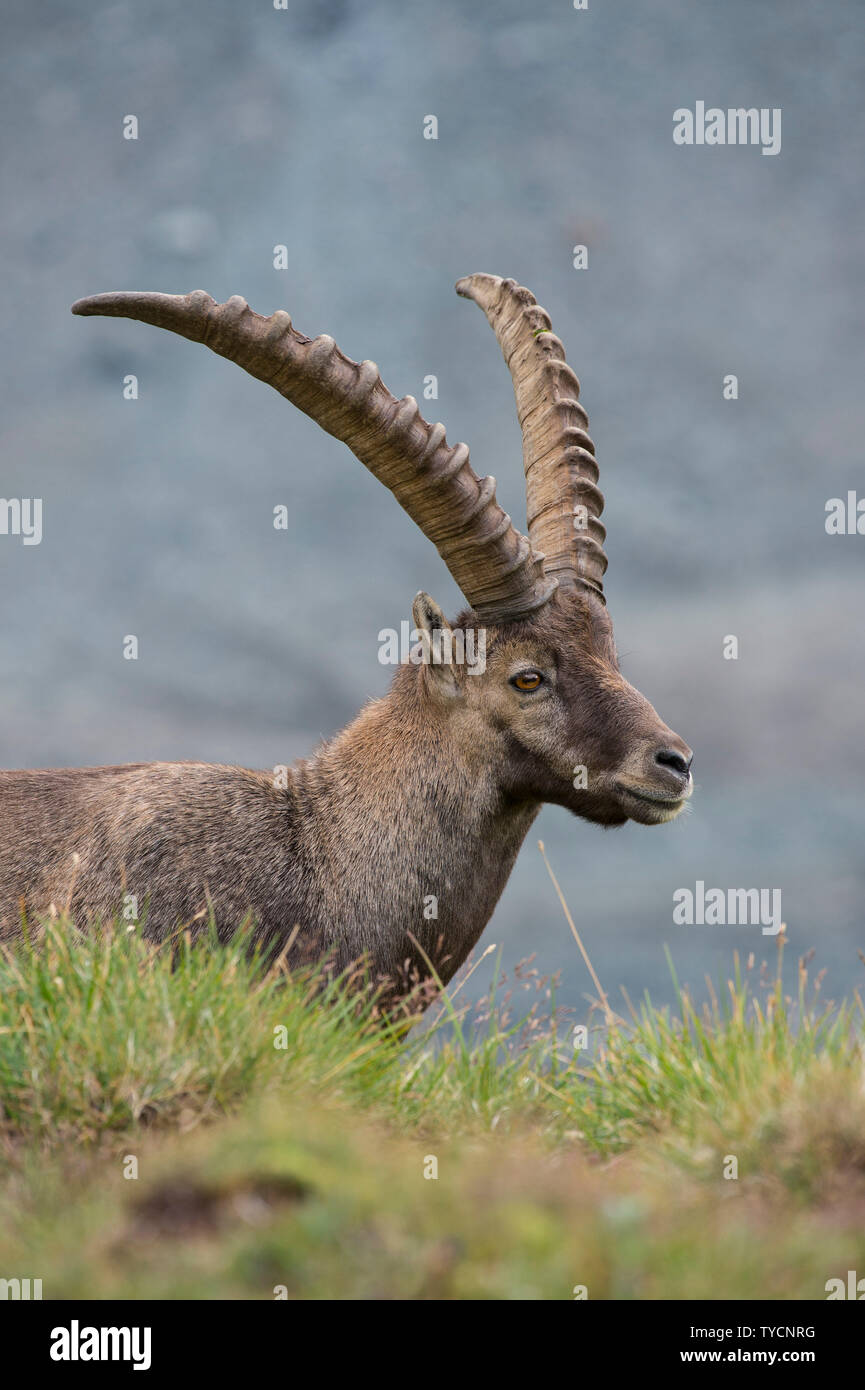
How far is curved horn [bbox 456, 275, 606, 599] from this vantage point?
8.69 metres

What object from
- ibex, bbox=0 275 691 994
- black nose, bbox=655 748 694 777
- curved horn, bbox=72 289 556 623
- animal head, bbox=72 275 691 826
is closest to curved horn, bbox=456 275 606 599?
A: animal head, bbox=72 275 691 826

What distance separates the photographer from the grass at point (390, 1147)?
3549 mm

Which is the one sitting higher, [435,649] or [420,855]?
[435,649]

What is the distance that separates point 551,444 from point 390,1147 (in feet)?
19.4

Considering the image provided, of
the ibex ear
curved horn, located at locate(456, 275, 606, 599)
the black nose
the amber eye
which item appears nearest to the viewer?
the black nose

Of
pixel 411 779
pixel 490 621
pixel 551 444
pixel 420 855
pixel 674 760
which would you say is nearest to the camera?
pixel 674 760

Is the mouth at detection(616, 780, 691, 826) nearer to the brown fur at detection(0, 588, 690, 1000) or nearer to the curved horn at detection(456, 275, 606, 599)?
the brown fur at detection(0, 588, 690, 1000)

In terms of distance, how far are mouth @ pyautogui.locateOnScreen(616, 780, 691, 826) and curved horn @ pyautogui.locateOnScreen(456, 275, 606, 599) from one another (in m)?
1.64

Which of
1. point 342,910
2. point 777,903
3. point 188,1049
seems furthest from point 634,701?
point 188,1049

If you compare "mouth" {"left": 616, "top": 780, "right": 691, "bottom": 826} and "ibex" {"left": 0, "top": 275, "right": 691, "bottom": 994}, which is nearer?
"mouth" {"left": 616, "top": 780, "right": 691, "bottom": 826}

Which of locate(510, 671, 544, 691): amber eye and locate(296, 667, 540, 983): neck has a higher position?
locate(510, 671, 544, 691): amber eye

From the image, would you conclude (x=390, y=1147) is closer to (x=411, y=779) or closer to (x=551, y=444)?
(x=411, y=779)

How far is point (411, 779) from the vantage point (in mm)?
7859

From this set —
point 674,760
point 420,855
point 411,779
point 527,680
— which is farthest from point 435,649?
point 674,760
